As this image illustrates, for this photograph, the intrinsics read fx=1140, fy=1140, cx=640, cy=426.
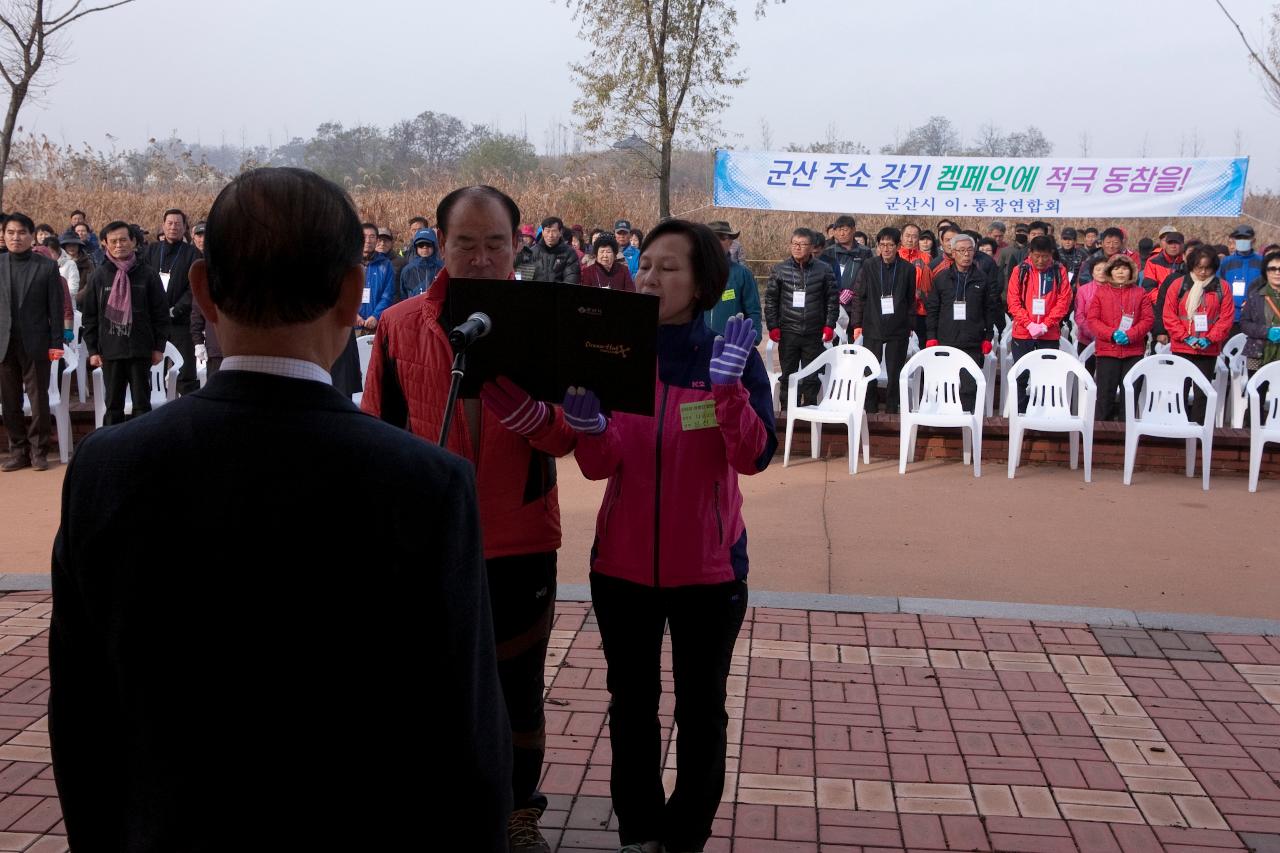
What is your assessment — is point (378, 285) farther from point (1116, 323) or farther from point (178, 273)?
point (1116, 323)

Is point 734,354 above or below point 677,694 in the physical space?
above

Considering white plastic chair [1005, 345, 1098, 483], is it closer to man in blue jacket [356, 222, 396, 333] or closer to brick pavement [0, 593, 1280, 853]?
brick pavement [0, 593, 1280, 853]

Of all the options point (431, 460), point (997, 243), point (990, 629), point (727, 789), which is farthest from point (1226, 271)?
point (431, 460)

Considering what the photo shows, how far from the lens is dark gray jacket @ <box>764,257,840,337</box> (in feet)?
36.0

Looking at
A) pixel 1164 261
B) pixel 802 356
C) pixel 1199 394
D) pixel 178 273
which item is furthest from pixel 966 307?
pixel 178 273

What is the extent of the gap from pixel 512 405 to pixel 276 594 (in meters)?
1.51

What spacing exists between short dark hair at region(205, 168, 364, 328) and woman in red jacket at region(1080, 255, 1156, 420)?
998cm

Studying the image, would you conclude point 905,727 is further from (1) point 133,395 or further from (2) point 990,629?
(1) point 133,395

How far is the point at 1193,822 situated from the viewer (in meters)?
3.69

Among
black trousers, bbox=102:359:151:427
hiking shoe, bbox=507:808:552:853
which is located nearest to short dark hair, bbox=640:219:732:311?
hiking shoe, bbox=507:808:552:853

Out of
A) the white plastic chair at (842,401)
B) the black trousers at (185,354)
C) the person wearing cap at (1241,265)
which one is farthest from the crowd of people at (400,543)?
the person wearing cap at (1241,265)

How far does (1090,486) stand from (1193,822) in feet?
18.0

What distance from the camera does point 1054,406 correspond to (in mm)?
9492

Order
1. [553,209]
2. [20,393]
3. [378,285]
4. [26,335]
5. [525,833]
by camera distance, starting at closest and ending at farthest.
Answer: [525,833] < [26,335] < [20,393] < [378,285] < [553,209]
